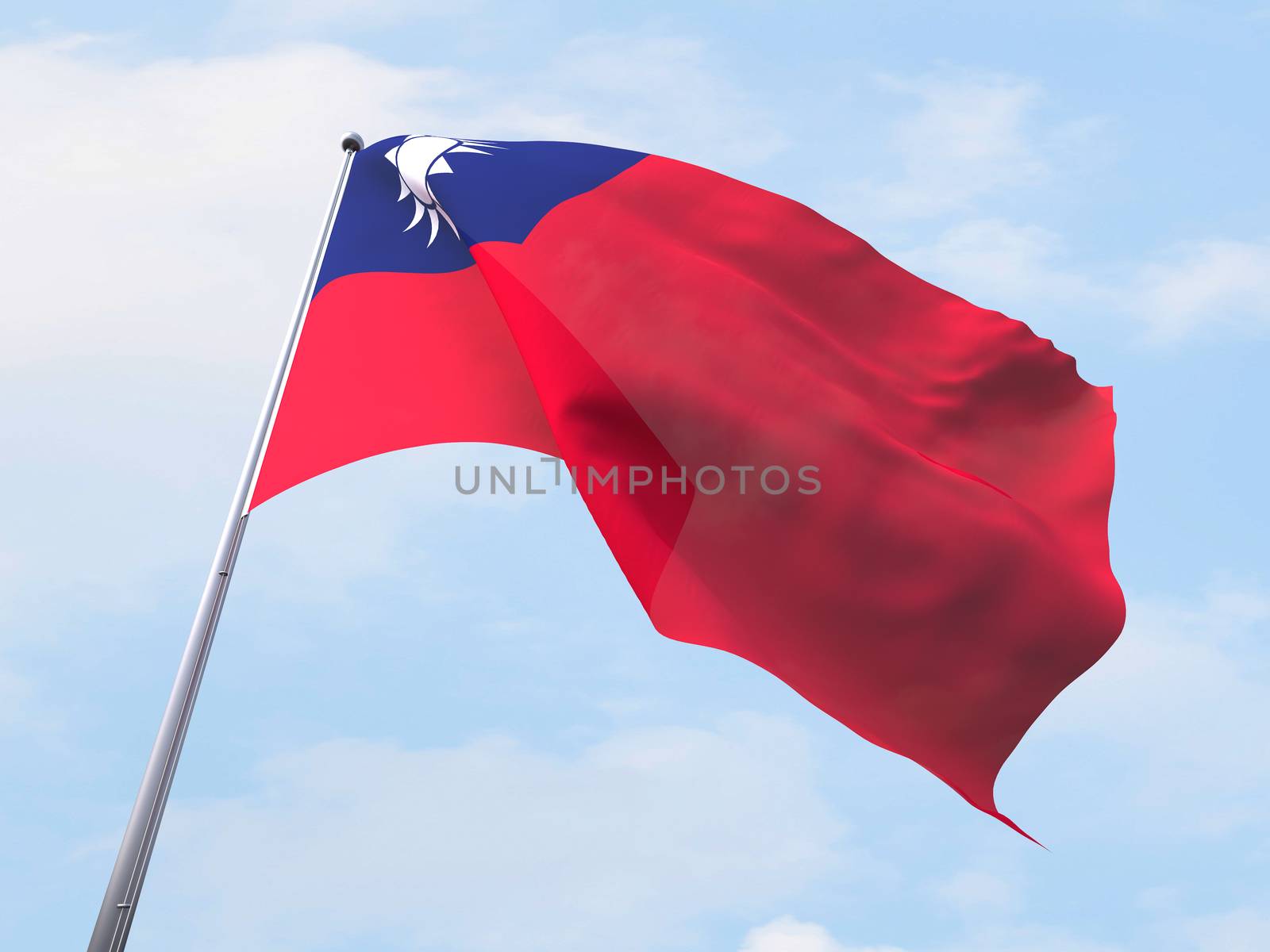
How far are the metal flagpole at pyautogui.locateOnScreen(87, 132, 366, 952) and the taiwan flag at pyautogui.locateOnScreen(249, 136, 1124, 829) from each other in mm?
271

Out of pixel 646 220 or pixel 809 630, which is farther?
pixel 646 220

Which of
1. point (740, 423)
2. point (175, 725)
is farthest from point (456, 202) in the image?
point (175, 725)

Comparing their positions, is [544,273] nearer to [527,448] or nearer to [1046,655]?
[527,448]

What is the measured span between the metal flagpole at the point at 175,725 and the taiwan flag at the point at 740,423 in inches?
10.7

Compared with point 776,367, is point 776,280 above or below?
above

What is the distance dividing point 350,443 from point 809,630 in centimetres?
319

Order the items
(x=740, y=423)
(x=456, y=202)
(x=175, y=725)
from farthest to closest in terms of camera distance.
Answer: (x=456, y=202) → (x=740, y=423) → (x=175, y=725)

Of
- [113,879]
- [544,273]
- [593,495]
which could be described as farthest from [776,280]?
[113,879]

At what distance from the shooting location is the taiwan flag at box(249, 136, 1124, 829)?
352 inches

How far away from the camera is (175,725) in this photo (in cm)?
704

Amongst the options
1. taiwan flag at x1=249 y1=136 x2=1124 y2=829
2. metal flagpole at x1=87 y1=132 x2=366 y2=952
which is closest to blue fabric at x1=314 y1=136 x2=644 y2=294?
taiwan flag at x1=249 y1=136 x2=1124 y2=829

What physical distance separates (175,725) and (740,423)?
4.04m

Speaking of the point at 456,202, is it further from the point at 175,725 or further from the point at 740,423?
the point at 175,725

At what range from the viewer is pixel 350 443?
8.98 metres
